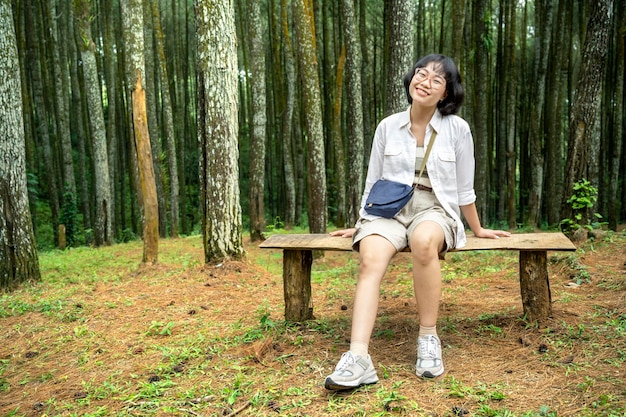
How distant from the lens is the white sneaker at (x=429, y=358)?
2590mm

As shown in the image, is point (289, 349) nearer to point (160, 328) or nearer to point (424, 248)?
point (424, 248)

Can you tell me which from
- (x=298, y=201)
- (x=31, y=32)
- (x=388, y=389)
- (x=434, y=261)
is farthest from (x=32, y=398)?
(x=298, y=201)

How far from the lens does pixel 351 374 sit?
95.5 inches

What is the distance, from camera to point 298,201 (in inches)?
524

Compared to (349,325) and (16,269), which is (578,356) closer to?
(349,325)

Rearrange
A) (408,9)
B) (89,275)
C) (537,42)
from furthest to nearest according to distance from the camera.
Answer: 1. (537,42)
2. (89,275)
3. (408,9)

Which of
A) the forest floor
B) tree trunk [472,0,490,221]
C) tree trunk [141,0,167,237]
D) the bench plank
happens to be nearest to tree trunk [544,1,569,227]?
tree trunk [472,0,490,221]

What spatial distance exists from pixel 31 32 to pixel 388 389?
10831mm

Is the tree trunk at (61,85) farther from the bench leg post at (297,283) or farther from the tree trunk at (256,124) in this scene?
the bench leg post at (297,283)

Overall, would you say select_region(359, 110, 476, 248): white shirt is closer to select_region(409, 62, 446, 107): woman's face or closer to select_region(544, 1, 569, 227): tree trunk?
select_region(409, 62, 446, 107): woman's face

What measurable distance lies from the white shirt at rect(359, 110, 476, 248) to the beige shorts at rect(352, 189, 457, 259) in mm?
56

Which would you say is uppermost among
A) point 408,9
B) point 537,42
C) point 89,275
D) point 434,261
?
point 537,42

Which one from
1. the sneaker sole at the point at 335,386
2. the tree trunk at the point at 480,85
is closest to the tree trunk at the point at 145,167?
the sneaker sole at the point at 335,386

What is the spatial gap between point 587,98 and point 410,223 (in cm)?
441
